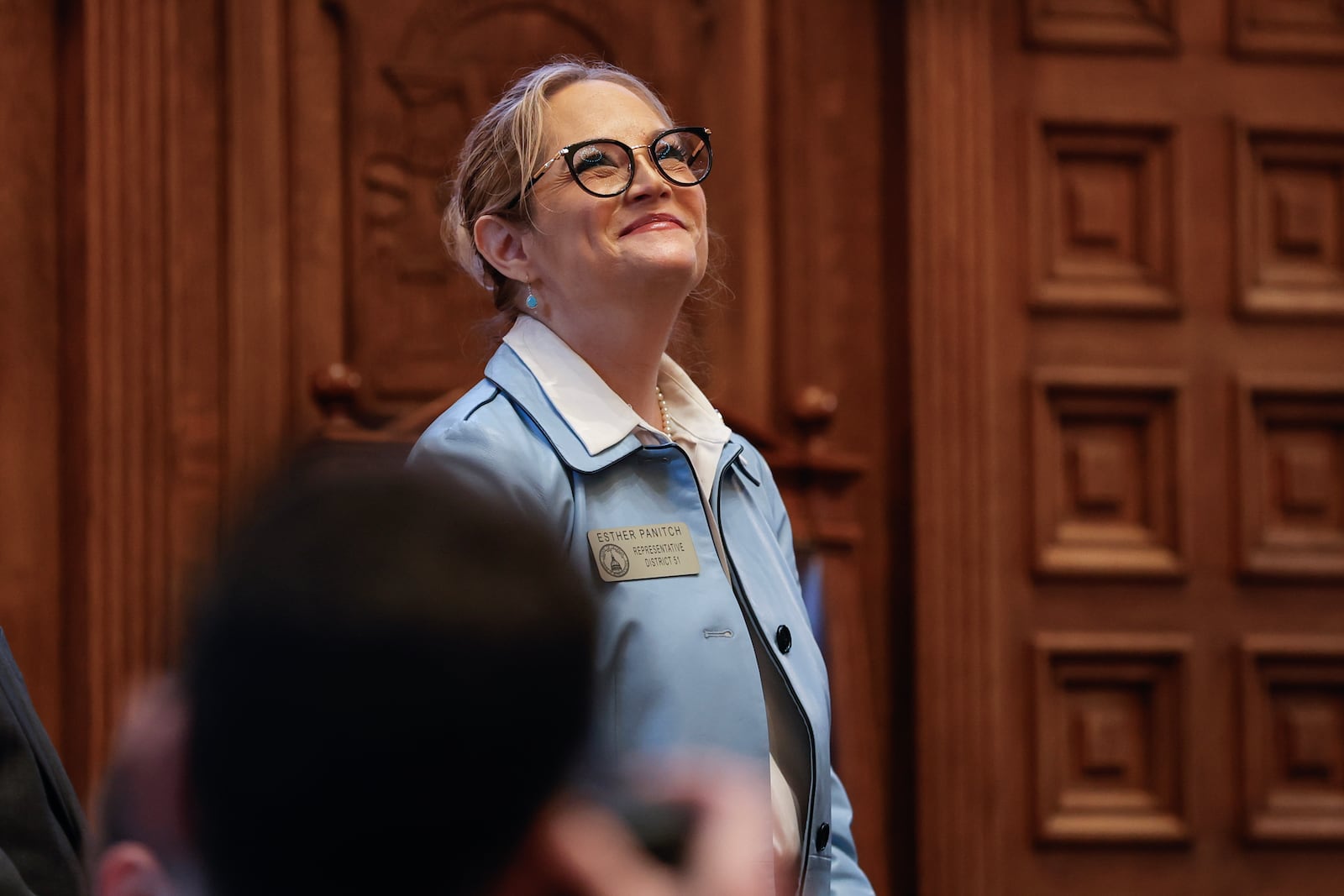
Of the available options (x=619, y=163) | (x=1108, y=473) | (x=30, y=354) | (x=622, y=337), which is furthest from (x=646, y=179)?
(x=1108, y=473)

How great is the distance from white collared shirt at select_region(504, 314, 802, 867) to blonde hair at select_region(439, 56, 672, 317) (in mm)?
111

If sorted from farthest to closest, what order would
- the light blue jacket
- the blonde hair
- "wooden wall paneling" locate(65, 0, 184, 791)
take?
"wooden wall paneling" locate(65, 0, 184, 791) < the blonde hair < the light blue jacket

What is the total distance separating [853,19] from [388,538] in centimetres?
264

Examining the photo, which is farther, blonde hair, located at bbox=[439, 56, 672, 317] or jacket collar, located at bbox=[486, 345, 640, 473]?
blonde hair, located at bbox=[439, 56, 672, 317]

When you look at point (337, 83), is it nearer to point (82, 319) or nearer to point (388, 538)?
point (82, 319)

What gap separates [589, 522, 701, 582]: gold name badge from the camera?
1.22m

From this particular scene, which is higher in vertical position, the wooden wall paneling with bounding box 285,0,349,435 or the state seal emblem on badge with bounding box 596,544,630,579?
the wooden wall paneling with bounding box 285,0,349,435

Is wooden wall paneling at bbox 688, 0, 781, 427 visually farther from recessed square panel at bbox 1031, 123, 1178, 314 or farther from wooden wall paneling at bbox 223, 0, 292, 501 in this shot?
wooden wall paneling at bbox 223, 0, 292, 501

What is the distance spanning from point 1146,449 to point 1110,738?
2.07ft

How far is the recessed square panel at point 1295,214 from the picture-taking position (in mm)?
2957

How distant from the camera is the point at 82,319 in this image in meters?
2.56

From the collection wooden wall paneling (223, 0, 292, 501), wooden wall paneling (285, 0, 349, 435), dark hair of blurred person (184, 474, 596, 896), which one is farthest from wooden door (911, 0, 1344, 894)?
dark hair of blurred person (184, 474, 596, 896)

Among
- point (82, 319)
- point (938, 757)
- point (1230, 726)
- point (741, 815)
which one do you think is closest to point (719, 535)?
point (741, 815)

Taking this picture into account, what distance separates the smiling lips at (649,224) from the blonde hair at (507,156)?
125mm
